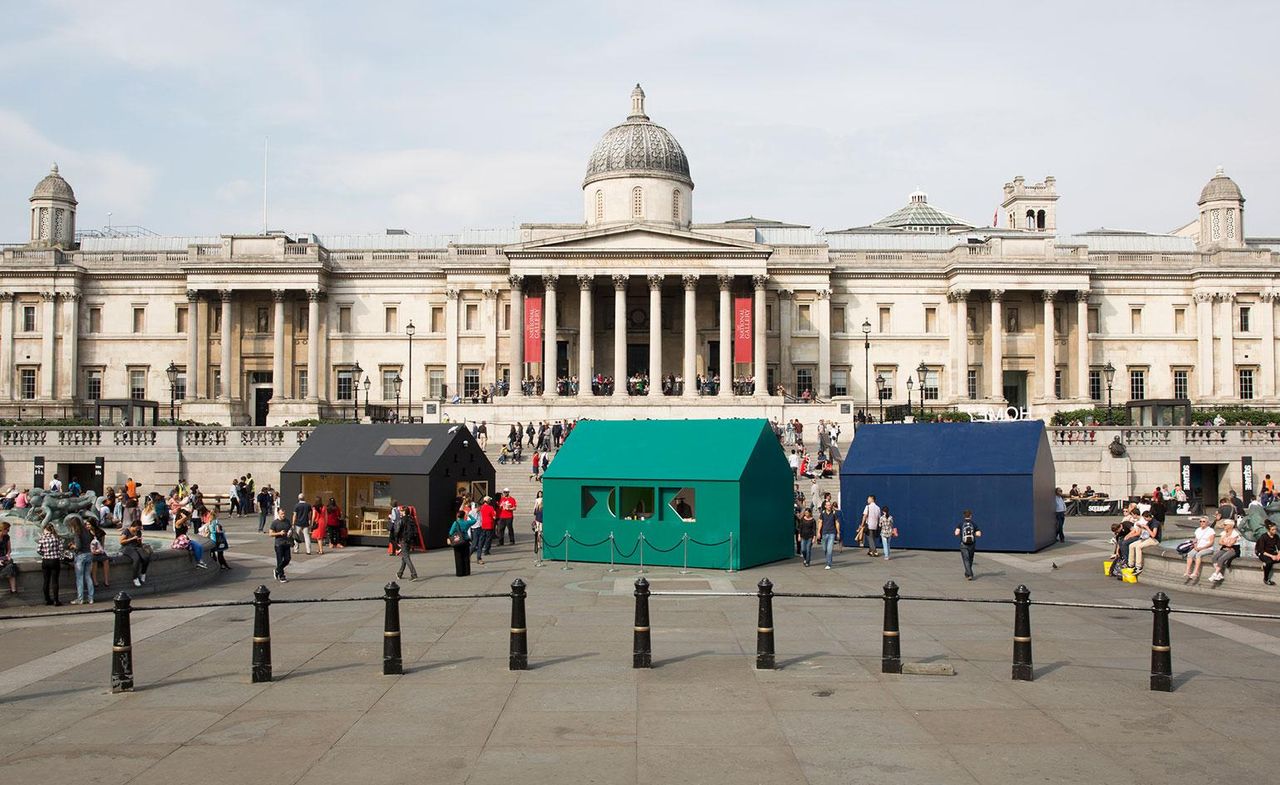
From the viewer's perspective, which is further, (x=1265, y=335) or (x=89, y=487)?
(x=1265, y=335)

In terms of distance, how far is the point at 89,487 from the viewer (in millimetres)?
49875

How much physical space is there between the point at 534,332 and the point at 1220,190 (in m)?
48.9

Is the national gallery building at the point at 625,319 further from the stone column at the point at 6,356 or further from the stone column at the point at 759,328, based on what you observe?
the stone column at the point at 759,328

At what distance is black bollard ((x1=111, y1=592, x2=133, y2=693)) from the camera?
13609mm

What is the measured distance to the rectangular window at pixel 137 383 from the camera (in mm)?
74250

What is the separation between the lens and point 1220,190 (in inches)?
3044

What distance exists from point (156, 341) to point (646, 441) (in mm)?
56734

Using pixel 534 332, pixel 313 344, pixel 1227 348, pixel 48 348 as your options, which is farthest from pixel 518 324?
pixel 1227 348

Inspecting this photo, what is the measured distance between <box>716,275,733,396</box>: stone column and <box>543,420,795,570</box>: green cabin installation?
37628 mm

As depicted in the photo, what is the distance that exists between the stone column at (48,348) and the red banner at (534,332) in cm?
3199

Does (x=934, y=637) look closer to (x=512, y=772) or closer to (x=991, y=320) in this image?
(x=512, y=772)

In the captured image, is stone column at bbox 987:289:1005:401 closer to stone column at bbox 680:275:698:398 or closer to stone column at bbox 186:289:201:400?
stone column at bbox 680:275:698:398

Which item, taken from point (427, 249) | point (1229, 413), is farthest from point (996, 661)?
point (427, 249)

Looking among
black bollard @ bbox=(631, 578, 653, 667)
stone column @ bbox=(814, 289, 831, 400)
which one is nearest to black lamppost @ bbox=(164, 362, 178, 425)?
stone column @ bbox=(814, 289, 831, 400)
